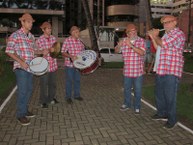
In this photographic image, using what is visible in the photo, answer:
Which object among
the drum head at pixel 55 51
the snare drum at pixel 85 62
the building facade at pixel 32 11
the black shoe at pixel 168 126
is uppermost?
the building facade at pixel 32 11

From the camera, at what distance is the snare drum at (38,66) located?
6.90m

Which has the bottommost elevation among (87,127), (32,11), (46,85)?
(87,127)


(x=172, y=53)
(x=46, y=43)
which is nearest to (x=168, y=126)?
(x=172, y=53)

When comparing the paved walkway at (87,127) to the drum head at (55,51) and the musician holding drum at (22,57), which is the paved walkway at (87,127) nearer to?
the musician holding drum at (22,57)

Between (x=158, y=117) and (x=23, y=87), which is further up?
(x=23, y=87)

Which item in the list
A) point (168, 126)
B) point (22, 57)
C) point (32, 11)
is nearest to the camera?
point (168, 126)

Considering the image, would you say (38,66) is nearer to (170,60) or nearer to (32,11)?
(170,60)

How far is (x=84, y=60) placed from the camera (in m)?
8.74

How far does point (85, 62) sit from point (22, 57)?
2284 millimetres

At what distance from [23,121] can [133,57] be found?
287 centimetres

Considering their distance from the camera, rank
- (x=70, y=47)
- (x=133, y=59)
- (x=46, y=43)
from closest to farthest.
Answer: (x=133, y=59) → (x=46, y=43) → (x=70, y=47)

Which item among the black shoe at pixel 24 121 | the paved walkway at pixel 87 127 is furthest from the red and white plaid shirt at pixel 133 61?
the black shoe at pixel 24 121

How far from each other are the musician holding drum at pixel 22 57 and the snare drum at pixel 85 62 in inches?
71.7

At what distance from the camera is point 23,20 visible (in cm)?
688
